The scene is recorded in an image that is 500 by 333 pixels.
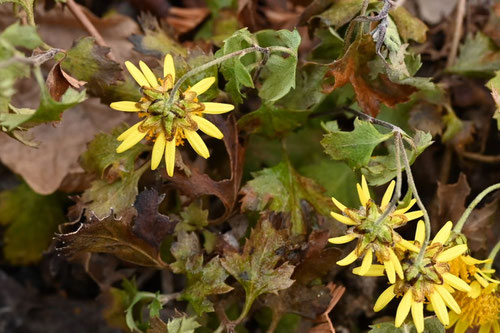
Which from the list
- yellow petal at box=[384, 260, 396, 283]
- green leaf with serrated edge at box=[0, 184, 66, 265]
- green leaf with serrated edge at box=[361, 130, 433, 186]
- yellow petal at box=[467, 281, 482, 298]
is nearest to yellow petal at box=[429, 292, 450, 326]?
yellow petal at box=[384, 260, 396, 283]

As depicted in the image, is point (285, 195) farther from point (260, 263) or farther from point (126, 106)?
point (126, 106)

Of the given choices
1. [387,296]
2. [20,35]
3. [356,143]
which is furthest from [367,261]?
[20,35]

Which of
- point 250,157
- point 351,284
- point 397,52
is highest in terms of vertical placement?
point 397,52

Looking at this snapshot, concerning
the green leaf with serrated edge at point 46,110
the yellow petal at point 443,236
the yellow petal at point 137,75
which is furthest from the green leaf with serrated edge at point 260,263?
the green leaf with serrated edge at point 46,110

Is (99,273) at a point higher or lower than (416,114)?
lower

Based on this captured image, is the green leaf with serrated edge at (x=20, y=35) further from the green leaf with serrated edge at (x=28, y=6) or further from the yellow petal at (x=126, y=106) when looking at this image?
the green leaf with serrated edge at (x=28, y=6)

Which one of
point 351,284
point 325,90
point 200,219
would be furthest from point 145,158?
point 351,284

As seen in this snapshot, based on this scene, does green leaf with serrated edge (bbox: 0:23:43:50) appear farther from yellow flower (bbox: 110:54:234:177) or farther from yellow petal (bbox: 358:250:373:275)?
yellow petal (bbox: 358:250:373:275)

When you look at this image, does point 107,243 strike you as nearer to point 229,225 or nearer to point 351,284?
point 229,225

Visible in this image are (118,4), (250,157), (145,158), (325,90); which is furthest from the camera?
(118,4)
